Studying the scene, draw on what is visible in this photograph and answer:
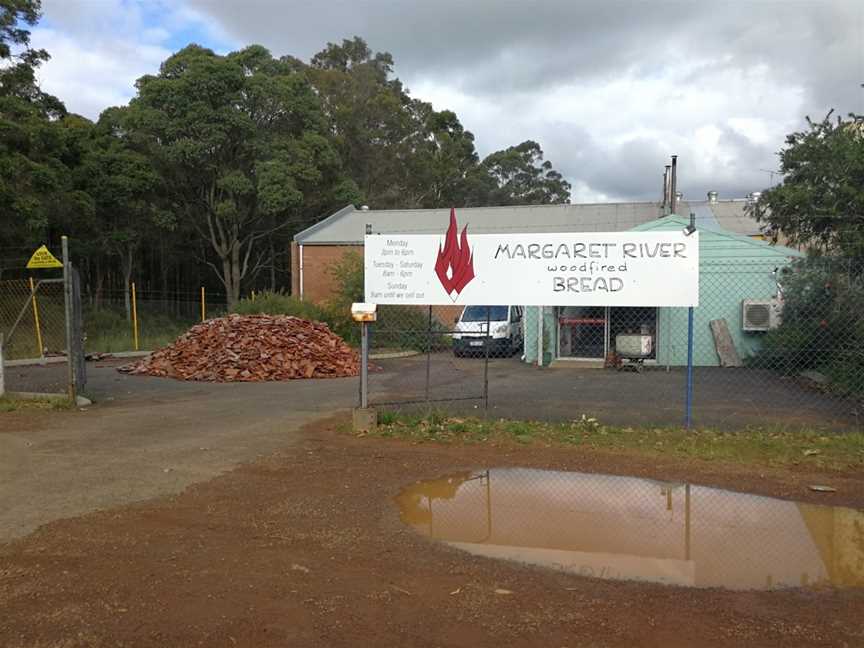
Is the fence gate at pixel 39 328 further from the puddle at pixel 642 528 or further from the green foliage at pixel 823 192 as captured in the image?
the green foliage at pixel 823 192

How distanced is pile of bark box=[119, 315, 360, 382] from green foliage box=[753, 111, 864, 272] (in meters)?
10.3

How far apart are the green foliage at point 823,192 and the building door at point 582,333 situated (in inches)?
245

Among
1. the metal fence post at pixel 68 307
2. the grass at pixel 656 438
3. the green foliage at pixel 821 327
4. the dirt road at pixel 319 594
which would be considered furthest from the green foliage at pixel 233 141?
the dirt road at pixel 319 594

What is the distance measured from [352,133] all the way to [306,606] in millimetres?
45440

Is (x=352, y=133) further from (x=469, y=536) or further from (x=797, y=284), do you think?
(x=469, y=536)

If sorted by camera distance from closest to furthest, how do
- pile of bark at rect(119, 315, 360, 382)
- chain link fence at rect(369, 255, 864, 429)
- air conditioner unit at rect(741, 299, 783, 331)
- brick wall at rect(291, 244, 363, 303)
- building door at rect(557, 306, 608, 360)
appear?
chain link fence at rect(369, 255, 864, 429) → pile of bark at rect(119, 315, 360, 382) → air conditioner unit at rect(741, 299, 783, 331) → building door at rect(557, 306, 608, 360) → brick wall at rect(291, 244, 363, 303)

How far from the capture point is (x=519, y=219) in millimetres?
36562

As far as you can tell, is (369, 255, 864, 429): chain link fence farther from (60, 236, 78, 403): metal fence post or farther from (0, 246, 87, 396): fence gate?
(0, 246, 87, 396): fence gate

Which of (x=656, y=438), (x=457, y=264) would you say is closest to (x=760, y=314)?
(x=656, y=438)

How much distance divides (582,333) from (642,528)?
14.8 meters

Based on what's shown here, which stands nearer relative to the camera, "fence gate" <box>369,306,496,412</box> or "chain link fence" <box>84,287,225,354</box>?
"fence gate" <box>369,306,496,412</box>

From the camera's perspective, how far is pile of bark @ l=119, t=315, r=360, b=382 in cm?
1673

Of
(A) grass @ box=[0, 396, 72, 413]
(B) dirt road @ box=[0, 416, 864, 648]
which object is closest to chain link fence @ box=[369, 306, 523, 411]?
(A) grass @ box=[0, 396, 72, 413]

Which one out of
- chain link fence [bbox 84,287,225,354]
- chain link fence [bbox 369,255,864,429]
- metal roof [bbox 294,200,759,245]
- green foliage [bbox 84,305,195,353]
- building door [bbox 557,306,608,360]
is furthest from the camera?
metal roof [bbox 294,200,759,245]
